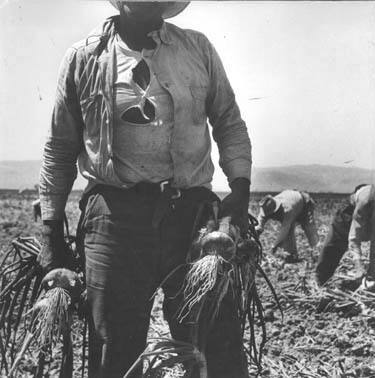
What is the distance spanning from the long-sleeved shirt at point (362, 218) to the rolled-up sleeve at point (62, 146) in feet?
14.5

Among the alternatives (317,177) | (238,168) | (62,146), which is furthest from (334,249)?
(317,177)

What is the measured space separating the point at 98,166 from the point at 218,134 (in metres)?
0.48

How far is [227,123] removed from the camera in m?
2.45

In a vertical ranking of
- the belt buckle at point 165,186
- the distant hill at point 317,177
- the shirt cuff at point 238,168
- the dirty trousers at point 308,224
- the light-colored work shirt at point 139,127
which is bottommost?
the distant hill at point 317,177

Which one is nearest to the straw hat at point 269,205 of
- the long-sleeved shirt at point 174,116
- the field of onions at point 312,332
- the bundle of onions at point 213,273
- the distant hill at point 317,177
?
the field of onions at point 312,332

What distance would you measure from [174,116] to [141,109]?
0.38 ft

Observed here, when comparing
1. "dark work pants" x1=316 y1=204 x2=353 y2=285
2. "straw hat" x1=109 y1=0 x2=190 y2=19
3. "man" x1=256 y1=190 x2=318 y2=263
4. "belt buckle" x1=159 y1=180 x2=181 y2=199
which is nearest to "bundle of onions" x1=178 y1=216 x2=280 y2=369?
"belt buckle" x1=159 y1=180 x2=181 y2=199

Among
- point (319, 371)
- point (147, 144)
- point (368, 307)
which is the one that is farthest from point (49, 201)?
point (368, 307)

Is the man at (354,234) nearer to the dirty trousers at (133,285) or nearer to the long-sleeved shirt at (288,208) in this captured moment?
the long-sleeved shirt at (288,208)

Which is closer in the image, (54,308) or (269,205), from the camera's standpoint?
(54,308)

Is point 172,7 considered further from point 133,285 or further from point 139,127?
point 133,285

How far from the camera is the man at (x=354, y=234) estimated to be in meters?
6.18

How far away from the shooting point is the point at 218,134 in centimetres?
Result: 248

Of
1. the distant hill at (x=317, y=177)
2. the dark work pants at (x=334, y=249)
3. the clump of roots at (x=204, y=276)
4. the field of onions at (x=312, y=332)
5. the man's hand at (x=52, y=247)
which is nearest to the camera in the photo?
the clump of roots at (x=204, y=276)
